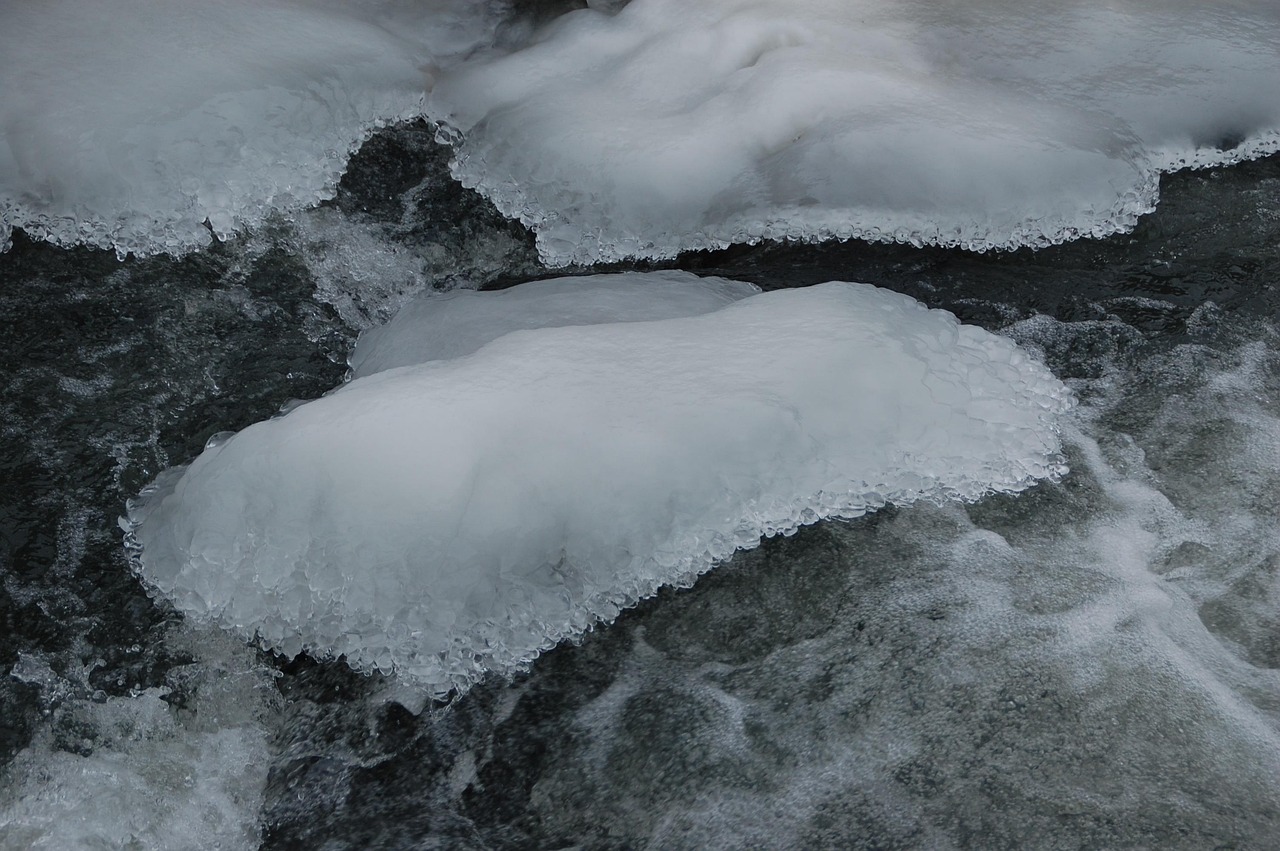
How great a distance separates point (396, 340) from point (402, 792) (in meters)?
1.03

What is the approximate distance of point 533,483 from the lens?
1.79 meters

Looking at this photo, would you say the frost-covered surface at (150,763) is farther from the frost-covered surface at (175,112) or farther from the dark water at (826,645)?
the frost-covered surface at (175,112)

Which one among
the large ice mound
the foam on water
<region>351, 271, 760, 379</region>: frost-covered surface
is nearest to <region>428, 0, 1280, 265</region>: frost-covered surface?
<region>351, 271, 760, 379</region>: frost-covered surface

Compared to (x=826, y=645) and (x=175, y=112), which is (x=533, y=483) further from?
(x=175, y=112)

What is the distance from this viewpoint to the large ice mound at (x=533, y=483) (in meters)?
1.74

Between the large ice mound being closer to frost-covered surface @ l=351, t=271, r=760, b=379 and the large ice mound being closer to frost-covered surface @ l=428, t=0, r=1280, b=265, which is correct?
frost-covered surface @ l=351, t=271, r=760, b=379

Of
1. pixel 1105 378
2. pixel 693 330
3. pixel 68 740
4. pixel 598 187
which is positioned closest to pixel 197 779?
pixel 68 740

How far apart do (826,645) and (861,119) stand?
138 centimetres

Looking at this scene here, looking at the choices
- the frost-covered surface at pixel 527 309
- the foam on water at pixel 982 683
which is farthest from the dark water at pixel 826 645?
the frost-covered surface at pixel 527 309

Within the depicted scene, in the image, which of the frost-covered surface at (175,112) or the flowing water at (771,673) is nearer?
the flowing water at (771,673)

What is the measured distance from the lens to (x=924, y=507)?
1.92m

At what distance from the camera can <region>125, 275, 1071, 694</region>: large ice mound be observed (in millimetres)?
1737

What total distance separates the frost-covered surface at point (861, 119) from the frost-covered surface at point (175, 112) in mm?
310

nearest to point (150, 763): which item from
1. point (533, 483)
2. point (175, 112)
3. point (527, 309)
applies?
point (533, 483)
